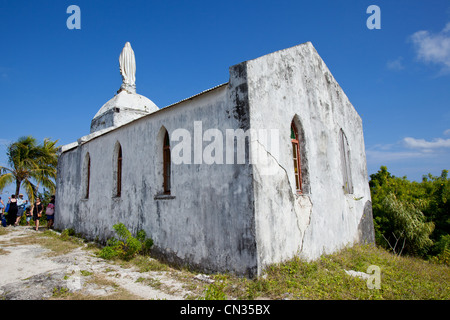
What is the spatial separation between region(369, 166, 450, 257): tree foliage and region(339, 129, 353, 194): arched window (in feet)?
9.40

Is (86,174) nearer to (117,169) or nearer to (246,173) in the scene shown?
(117,169)

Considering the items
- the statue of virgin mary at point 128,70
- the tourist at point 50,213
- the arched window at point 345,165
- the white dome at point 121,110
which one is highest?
Answer: the statue of virgin mary at point 128,70

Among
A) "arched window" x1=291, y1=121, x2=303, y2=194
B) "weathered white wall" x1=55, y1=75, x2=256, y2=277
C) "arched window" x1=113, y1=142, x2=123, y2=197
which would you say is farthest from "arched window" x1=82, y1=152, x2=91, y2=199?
"arched window" x1=291, y1=121, x2=303, y2=194

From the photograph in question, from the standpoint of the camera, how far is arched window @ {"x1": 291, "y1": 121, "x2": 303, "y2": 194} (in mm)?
7418

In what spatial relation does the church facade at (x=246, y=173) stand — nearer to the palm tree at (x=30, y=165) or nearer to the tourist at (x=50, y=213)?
the tourist at (x=50, y=213)

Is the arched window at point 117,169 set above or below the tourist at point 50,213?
above

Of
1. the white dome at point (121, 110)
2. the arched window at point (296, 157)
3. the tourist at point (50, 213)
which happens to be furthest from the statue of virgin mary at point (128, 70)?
the arched window at point (296, 157)

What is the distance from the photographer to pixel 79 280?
594cm

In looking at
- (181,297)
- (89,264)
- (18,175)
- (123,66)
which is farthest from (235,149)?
(18,175)

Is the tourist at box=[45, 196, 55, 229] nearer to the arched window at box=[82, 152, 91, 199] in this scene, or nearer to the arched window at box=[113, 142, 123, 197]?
the arched window at box=[82, 152, 91, 199]

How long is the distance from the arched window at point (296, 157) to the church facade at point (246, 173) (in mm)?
29

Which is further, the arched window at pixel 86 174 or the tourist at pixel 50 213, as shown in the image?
the tourist at pixel 50 213

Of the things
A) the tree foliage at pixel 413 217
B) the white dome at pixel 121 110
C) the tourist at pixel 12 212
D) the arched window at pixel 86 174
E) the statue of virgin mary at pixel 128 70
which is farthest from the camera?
the statue of virgin mary at pixel 128 70

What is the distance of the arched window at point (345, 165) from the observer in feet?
31.1
